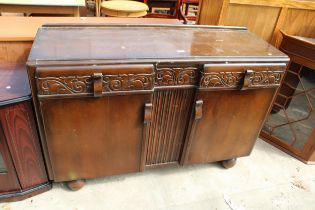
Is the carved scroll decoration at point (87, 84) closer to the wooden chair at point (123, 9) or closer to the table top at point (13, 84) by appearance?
the table top at point (13, 84)

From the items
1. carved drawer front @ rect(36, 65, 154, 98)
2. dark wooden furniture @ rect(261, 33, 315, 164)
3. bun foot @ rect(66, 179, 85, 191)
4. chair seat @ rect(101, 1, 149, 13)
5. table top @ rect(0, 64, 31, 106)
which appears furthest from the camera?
chair seat @ rect(101, 1, 149, 13)

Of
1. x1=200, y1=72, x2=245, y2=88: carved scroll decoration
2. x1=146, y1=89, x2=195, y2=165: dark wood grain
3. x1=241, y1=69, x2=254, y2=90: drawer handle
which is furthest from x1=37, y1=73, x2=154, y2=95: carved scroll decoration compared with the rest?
x1=241, y1=69, x2=254, y2=90: drawer handle

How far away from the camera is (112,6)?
258cm

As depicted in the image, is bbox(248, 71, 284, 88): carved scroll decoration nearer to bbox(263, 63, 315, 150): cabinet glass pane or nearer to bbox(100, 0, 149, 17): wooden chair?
bbox(263, 63, 315, 150): cabinet glass pane

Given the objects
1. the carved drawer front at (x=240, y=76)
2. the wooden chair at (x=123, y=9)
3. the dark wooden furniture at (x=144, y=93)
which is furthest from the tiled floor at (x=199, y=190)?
the wooden chair at (x=123, y=9)

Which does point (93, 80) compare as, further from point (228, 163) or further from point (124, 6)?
point (124, 6)

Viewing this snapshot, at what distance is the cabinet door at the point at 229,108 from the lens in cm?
117

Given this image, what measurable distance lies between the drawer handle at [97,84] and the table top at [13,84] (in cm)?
30

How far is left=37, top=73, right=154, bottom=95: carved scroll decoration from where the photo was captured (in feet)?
3.21

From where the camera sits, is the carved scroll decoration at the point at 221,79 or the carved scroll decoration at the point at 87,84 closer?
the carved scroll decoration at the point at 87,84

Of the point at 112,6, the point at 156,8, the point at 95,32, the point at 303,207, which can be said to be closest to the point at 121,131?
the point at 95,32

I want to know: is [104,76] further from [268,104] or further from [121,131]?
[268,104]

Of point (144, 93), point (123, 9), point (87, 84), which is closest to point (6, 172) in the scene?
point (87, 84)

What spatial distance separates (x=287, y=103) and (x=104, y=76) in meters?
1.45
